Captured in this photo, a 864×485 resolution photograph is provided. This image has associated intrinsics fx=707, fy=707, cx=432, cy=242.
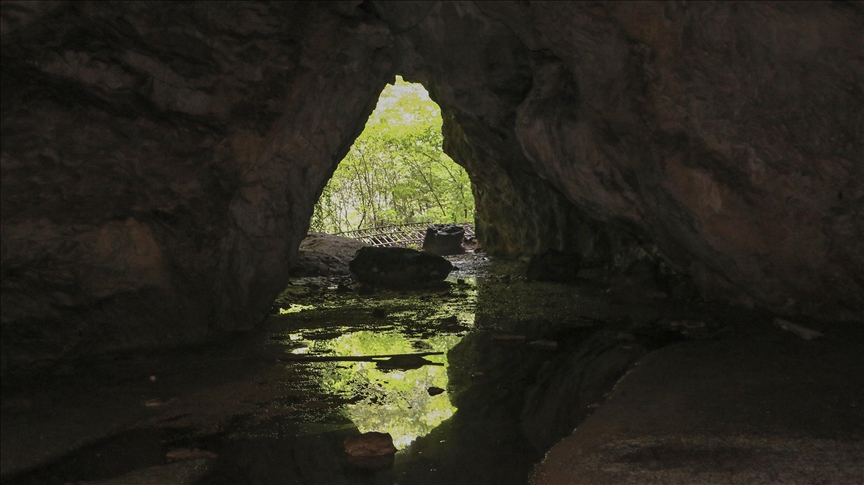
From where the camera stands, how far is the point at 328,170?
816cm

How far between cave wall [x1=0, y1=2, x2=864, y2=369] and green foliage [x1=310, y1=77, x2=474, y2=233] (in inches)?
546

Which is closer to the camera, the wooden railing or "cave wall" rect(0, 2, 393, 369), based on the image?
"cave wall" rect(0, 2, 393, 369)

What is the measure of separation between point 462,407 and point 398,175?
21.3 m

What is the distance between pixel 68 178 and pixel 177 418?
9.09 feet

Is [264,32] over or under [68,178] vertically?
over

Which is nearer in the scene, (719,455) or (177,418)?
(719,455)

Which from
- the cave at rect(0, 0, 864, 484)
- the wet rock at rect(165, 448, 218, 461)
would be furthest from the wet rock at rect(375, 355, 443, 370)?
the wet rock at rect(165, 448, 218, 461)

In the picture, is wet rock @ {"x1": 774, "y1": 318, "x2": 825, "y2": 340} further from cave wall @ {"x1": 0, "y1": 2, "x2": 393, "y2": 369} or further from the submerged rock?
cave wall @ {"x1": 0, "y1": 2, "x2": 393, "y2": 369}

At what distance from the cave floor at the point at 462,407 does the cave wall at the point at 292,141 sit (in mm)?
563

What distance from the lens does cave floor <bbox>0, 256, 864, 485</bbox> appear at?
361 centimetres

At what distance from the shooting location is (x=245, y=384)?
17.7 ft

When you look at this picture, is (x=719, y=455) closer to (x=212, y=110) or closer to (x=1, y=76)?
(x=212, y=110)

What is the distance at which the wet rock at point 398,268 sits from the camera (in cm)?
1165

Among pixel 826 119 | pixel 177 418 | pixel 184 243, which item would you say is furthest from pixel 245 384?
pixel 826 119
